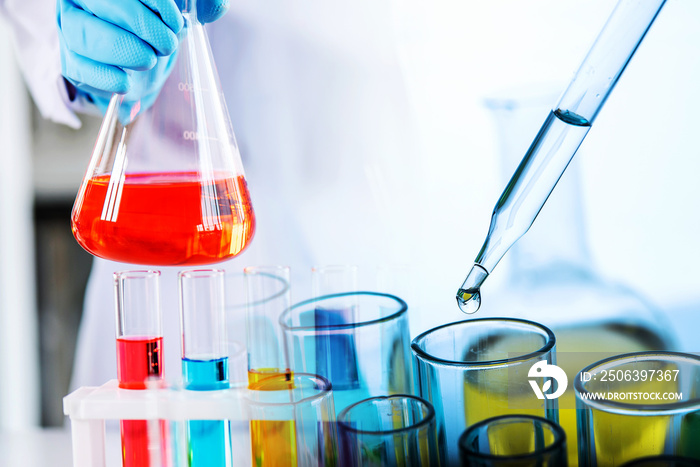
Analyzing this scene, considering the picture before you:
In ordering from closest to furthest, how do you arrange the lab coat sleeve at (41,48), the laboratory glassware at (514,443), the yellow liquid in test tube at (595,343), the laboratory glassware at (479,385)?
the laboratory glassware at (514,443) → the laboratory glassware at (479,385) → the yellow liquid in test tube at (595,343) → the lab coat sleeve at (41,48)

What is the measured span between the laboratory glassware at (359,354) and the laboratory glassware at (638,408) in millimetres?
201

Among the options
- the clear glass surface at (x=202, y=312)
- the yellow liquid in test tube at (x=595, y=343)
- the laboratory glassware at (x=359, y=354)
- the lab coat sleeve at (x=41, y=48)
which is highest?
the lab coat sleeve at (x=41, y=48)

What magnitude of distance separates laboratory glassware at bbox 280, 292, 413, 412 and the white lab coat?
1.54 feet

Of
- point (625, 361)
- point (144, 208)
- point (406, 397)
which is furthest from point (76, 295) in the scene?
point (625, 361)

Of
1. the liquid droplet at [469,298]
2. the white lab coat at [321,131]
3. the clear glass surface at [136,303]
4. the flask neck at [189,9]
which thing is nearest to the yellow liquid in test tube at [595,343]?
the white lab coat at [321,131]

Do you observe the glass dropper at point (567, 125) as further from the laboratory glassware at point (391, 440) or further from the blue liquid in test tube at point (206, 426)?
the blue liquid in test tube at point (206, 426)

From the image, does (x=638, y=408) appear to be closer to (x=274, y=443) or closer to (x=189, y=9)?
(x=274, y=443)

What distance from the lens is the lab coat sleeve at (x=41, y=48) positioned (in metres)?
1.25

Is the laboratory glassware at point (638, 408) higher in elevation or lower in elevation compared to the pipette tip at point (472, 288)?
lower

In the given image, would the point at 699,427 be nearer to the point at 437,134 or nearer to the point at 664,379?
the point at 664,379

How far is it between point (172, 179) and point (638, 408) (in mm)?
504

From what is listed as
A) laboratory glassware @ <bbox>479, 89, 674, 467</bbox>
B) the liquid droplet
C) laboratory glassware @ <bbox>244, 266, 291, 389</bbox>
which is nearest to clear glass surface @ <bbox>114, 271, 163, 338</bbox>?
laboratory glassware @ <bbox>244, 266, 291, 389</bbox>

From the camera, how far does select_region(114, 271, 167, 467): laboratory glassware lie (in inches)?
27.5

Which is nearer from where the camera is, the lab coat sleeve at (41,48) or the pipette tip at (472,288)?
the pipette tip at (472,288)
